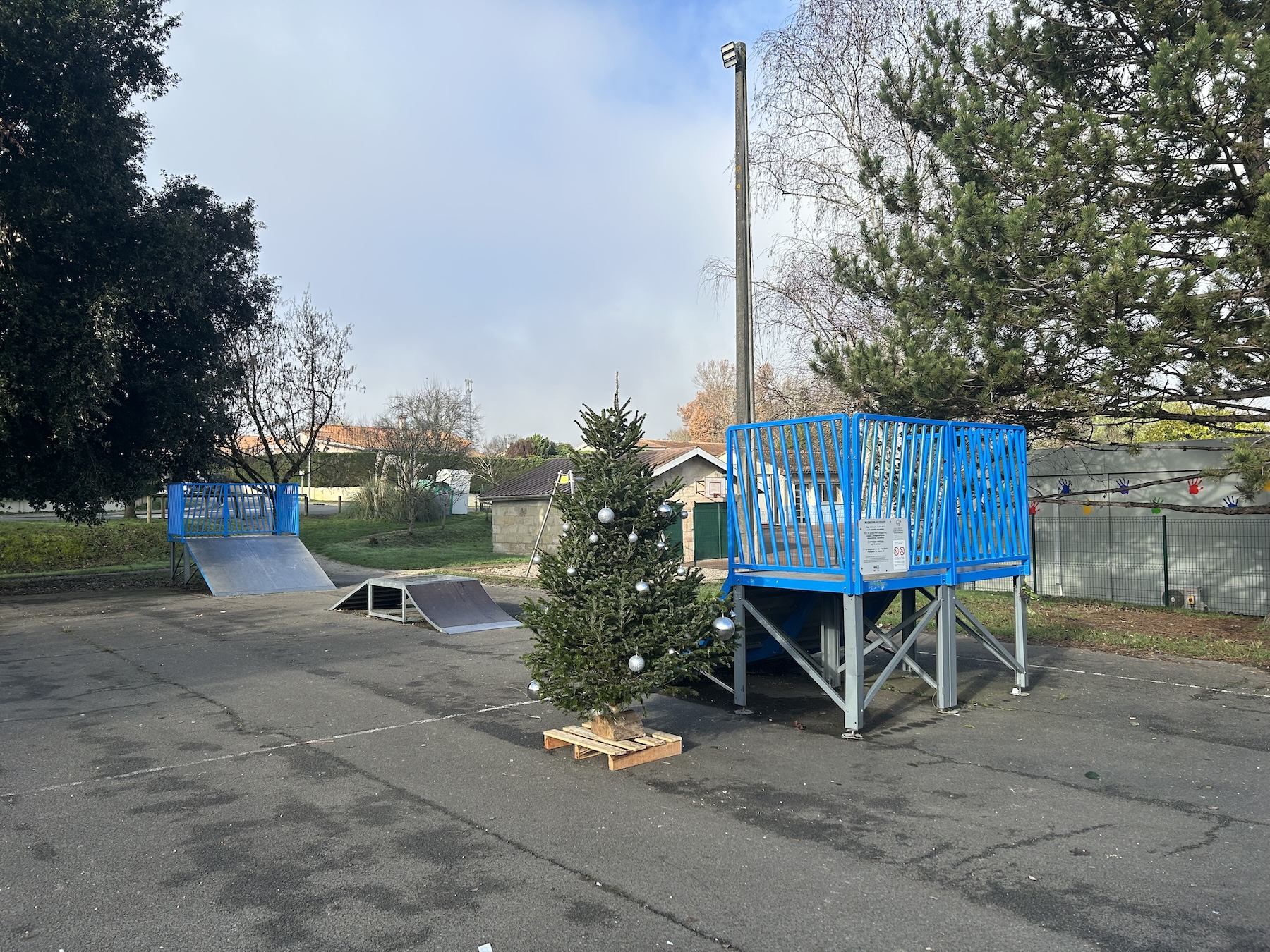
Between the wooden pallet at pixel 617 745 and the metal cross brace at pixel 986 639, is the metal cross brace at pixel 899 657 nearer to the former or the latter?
the metal cross brace at pixel 986 639

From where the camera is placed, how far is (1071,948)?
3742 mm

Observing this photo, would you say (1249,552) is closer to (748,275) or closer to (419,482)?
(748,275)

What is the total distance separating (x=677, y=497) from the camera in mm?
25219

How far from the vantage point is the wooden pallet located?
21.2 feet

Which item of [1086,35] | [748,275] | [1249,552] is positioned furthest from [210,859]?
[1249,552]

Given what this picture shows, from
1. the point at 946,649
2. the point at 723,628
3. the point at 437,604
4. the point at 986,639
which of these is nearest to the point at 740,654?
the point at 723,628

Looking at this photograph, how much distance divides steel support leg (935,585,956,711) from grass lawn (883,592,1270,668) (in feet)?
13.4

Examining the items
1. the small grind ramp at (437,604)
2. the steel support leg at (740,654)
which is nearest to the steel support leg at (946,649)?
the steel support leg at (740,654)

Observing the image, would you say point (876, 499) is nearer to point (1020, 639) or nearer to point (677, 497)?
point (1020, 639)

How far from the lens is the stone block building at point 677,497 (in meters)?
26.5

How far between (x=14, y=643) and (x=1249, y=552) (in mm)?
19021

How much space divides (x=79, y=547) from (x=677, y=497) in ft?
58.7

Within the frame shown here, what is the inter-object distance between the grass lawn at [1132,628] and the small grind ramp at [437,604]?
6451 mm

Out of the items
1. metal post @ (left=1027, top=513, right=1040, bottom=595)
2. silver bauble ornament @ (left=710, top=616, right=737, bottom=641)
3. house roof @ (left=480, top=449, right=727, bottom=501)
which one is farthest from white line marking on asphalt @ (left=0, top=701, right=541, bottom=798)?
house roof @ (left=480, top=449, right=727, bottom=501)
